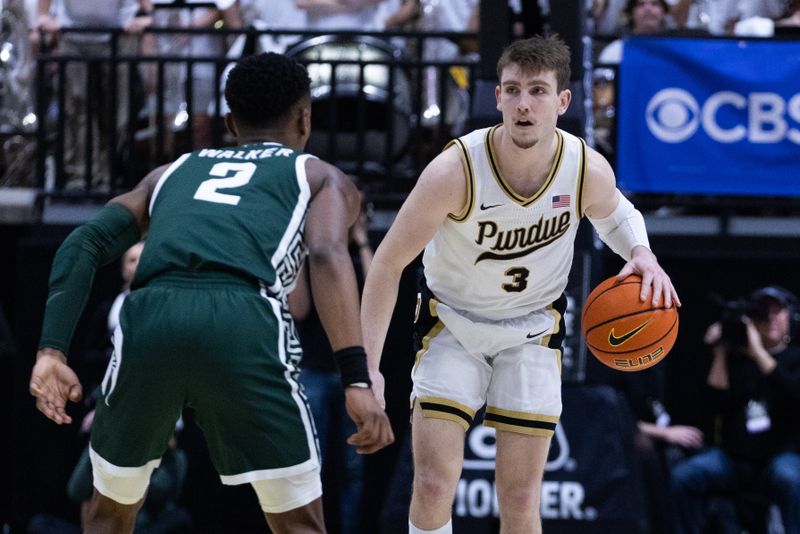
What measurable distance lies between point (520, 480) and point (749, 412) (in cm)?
360

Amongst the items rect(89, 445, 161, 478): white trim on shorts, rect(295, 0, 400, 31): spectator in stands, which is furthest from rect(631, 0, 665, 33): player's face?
rect(89, 445, 161, 478): white trim on shorts

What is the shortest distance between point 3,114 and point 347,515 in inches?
172

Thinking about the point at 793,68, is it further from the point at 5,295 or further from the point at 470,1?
the point at 5,295

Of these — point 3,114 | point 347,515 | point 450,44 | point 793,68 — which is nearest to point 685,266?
point 793,68

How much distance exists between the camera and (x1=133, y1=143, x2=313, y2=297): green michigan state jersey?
446cm

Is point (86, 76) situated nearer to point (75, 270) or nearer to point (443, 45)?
point (443, 45)

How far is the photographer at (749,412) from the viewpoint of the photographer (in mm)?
8500

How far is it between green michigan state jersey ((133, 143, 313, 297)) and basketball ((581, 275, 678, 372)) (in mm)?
1326

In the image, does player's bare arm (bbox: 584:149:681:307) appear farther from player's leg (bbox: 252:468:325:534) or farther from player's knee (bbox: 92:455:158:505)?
player's knee (bbox: 92:455:158:505)

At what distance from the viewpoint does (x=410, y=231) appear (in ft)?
17.2

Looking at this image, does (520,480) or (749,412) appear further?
(749,412)

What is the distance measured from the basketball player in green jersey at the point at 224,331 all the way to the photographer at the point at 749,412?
4.66m

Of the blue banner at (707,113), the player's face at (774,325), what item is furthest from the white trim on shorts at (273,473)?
the blue banner at (707,113)

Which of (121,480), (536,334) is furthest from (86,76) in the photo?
(121,480)
